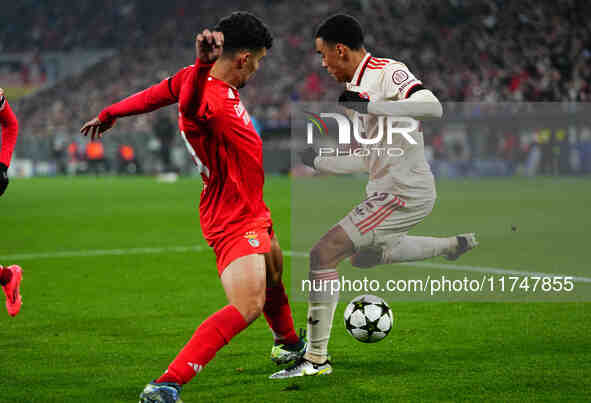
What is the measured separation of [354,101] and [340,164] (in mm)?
545

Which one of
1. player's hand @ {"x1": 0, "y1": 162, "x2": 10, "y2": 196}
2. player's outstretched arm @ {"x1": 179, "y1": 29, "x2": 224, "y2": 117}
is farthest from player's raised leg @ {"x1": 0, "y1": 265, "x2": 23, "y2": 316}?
player's outstretched arm @ {"x1": 179, "y1": 29, "x2": 224, "y2": 117}

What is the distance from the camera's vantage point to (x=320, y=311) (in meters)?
4.83

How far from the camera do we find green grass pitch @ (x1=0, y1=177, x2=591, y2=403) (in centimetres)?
451

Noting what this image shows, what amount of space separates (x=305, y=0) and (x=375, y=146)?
3500 cm

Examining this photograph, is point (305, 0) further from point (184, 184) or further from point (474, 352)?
point (474, 352)

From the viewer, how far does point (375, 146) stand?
5184mm

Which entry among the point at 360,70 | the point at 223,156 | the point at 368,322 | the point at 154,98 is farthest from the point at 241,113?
the point at 368,322

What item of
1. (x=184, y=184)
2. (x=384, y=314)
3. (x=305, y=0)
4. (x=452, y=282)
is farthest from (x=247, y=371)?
(x=305, y=0)

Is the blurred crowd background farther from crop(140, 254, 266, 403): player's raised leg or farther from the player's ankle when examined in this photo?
crop(140, 254, 266, 403): player's raised leg

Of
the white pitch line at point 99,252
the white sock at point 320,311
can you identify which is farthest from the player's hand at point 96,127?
the white pitch line at point 99,252

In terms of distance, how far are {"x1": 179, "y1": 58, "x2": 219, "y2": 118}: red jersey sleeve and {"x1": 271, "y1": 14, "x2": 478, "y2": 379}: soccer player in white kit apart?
1.08 meters

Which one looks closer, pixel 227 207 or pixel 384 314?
pixel 227 207

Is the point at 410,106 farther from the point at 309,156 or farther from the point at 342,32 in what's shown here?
the point at 309,156

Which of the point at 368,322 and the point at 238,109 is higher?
the point at 238,109
